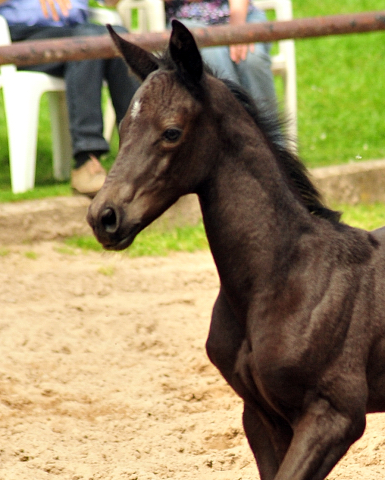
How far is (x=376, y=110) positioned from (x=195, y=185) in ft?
22.6

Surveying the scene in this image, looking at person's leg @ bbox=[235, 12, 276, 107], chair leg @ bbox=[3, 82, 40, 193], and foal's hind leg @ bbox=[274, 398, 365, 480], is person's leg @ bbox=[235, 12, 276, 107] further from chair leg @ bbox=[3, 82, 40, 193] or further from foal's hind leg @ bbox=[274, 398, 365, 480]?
foal's hind leg @ bbox=[274, 398, 365, 480]

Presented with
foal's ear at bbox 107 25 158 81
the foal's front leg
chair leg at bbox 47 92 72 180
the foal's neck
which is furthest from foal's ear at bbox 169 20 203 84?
chair leg at bbox 47 92 72 180

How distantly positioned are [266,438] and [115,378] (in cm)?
145

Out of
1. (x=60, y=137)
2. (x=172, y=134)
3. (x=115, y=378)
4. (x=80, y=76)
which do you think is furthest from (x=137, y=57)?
(x=60, y=137)

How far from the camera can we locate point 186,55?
2475 millimetres

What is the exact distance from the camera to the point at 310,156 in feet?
24.2

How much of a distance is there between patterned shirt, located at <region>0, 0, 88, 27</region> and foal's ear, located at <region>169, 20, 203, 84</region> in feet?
12.4

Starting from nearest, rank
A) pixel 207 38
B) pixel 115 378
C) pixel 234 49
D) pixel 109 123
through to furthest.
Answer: pixel 115 378 < pixel 207 38 < pixel 234 49 < pixel 109 123

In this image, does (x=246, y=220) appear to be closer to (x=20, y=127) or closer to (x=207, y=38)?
(x=207, y=38)

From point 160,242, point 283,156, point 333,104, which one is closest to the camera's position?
point 283,156

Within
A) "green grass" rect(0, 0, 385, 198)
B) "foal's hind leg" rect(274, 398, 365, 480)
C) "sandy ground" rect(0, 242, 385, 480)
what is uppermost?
"foal's hind leg" rect(274, 398, 365, 480)

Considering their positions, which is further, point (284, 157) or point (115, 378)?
point (115, 378)

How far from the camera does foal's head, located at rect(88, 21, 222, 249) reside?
239 cm

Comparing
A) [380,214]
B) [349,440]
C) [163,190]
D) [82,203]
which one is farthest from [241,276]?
[380,214]
